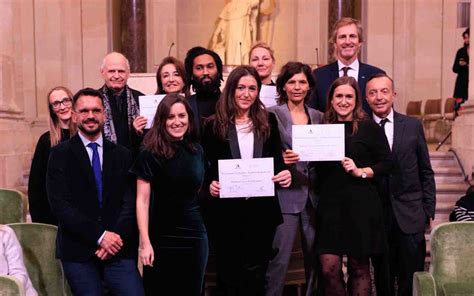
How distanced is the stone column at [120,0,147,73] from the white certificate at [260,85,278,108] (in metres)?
6.95

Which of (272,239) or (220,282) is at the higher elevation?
(272,239)

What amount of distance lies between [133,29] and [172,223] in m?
8.40

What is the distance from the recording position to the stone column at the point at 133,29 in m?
11.3

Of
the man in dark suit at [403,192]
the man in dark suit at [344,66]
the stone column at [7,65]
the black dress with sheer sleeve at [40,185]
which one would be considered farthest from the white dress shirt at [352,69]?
the stone column at [7,65]

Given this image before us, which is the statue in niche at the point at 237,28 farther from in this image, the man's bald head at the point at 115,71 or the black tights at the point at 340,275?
the black tights at the point at 340,275

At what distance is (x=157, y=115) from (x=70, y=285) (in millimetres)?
1124

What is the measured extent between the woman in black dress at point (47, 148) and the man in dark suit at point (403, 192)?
227 cm

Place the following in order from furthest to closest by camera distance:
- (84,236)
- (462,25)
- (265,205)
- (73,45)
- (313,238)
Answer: (73,45), (462,25), (313,238), (265,205), (84,236)

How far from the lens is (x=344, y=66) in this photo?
4.70 metres

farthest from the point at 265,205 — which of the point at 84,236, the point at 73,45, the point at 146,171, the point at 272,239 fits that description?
the point at 73,45

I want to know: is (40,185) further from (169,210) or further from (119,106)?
(169,210)

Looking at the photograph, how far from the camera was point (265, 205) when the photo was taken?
3.88 metres

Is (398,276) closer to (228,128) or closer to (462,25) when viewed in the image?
(228,128)

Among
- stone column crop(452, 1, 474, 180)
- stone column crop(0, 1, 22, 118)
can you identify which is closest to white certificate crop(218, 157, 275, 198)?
stone column crop(452, 1, 474, 180)
